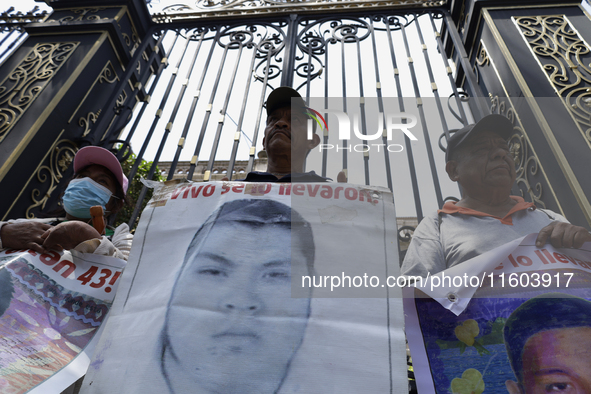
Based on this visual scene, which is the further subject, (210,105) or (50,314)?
(210,105)

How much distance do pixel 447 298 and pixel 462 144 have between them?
3.69 feet

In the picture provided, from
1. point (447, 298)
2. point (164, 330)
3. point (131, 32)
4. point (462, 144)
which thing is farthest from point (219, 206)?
point (131, 32)

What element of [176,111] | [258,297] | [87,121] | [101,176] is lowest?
[258,297]

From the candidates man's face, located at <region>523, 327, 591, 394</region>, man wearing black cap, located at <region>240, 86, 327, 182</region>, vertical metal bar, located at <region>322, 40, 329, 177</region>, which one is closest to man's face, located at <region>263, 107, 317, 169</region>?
man wearing black cap, located at <region>240, 86, 327, 182</region>

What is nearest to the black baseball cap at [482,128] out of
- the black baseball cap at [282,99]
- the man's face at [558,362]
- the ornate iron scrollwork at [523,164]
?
the ornate iron scrollwork at [523,164]

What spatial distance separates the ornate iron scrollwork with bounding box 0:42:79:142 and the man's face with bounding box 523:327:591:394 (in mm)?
3264

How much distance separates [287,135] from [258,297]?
138cm

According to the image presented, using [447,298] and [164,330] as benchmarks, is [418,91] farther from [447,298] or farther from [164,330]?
[164,330]

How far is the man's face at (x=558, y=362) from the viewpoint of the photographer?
3.76 feet

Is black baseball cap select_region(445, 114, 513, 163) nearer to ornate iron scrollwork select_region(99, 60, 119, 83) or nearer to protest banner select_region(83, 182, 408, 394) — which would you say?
protest banner select_region(83, 182, 408, 394)

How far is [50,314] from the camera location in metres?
1.43

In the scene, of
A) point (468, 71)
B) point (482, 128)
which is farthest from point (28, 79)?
point (468, 71)

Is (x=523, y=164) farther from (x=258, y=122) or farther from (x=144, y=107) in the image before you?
(x=144, y=107)

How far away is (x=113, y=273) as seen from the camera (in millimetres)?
1622
